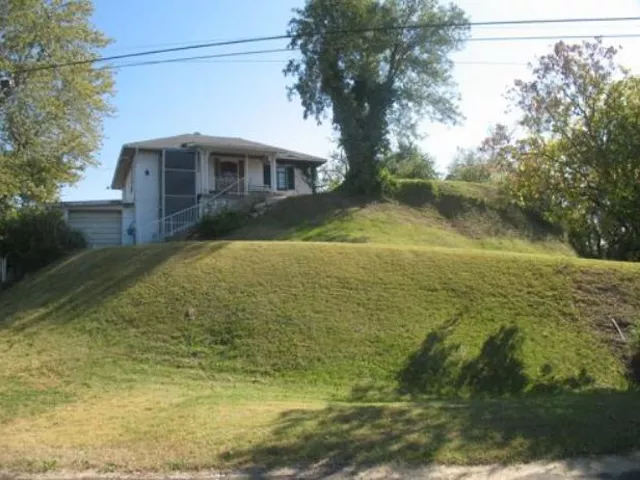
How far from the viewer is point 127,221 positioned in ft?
113

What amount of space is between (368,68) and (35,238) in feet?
62.9

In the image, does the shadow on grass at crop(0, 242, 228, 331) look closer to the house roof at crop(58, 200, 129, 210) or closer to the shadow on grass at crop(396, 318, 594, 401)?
the shadow on grass at crop(396, 318, 594, 401)

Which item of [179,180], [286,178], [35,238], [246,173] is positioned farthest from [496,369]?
[286,178]

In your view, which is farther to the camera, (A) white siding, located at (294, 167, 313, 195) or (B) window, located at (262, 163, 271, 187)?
(A) white siding, located at (294, 167, 313, 195)

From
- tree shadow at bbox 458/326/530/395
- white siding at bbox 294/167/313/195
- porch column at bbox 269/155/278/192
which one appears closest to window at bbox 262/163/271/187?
porch column at bbox 269/155/278/192

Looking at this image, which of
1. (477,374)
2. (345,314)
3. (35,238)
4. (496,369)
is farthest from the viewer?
(35,238)

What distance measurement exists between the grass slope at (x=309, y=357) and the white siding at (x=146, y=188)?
12.3m

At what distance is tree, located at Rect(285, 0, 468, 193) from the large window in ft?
22.6

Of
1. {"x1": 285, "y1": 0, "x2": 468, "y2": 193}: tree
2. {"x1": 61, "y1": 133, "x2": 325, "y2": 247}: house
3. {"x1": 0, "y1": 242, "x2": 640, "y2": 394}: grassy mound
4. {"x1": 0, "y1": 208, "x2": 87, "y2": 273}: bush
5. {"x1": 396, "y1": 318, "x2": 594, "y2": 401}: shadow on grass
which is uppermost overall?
{"x1": 285, "y1": 0, "x2": 468, "y2": 193}: tree

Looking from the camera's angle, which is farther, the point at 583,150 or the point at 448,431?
the point at 583,150

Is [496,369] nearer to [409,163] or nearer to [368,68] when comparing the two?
[368,68]

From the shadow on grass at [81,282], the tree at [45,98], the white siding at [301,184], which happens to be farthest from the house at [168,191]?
the shadow on grass at [81,282]

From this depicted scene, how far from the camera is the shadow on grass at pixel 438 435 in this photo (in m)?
7.77

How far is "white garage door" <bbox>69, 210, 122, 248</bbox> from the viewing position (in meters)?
34.1
